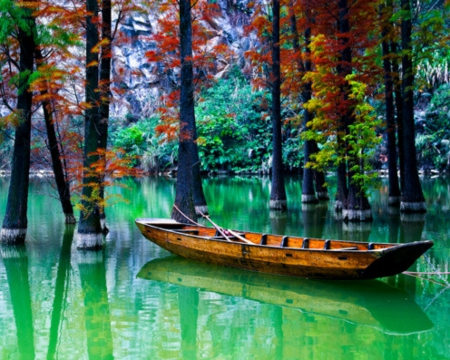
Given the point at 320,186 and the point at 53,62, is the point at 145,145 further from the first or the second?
the point at 53,62

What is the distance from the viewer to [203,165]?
157 feet

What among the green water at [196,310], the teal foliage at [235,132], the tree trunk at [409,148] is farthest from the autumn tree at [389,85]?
the teal foliage at [235,132]

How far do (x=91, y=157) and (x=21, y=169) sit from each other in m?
2.27

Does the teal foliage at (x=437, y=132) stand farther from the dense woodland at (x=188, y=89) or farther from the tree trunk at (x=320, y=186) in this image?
the dense woodland at (x=188, y=89)

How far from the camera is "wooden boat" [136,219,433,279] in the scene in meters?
8.94

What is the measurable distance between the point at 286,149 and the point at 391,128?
23852 mm

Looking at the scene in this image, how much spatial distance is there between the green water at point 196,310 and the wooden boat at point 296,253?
10.6 inches

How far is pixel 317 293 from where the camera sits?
9398 millimetres

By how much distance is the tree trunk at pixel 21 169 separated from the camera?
13.7 metres

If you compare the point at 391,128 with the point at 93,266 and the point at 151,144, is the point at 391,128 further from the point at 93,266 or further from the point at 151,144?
the point at 151,144

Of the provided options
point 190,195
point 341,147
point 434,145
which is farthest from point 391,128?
point 434,145

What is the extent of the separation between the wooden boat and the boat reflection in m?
0.25

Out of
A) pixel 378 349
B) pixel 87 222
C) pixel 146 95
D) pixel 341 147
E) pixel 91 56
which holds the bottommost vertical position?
pixel 378 349

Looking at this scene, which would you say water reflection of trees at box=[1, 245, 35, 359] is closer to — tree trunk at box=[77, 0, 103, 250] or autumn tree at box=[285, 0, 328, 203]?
tree trunk at box=[77, 0, 103, 250]
